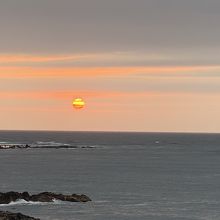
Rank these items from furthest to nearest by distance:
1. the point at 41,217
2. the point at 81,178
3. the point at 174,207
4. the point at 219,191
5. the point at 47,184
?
the point at 81,178
the point at 47,184
the point at 219,191
the point at 174,207
the point at 41,217

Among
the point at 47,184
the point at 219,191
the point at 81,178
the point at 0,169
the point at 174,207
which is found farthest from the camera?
the point at 0,169

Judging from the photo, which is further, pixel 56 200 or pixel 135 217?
pixel 56 200

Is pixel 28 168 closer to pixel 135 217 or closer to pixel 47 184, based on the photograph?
pixel 47 184

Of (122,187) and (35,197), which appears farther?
(122,187)

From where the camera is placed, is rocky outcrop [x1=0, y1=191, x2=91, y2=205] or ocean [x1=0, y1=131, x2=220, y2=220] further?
rocky outcrop [x1=0, y1=191, x2=91, y2=205]

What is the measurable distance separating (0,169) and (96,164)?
3207cm

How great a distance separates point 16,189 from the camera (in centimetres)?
11069

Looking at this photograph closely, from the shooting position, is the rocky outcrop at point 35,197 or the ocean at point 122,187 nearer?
the ocean at point 122,187

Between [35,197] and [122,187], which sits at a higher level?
[122,187]

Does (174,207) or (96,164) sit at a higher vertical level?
(96,164)

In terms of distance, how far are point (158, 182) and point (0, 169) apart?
4670 cm

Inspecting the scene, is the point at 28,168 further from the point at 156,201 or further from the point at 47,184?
the point at 156,201

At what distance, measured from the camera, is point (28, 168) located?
16250 cm

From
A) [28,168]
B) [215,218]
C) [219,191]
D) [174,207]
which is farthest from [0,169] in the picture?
[215,218]
